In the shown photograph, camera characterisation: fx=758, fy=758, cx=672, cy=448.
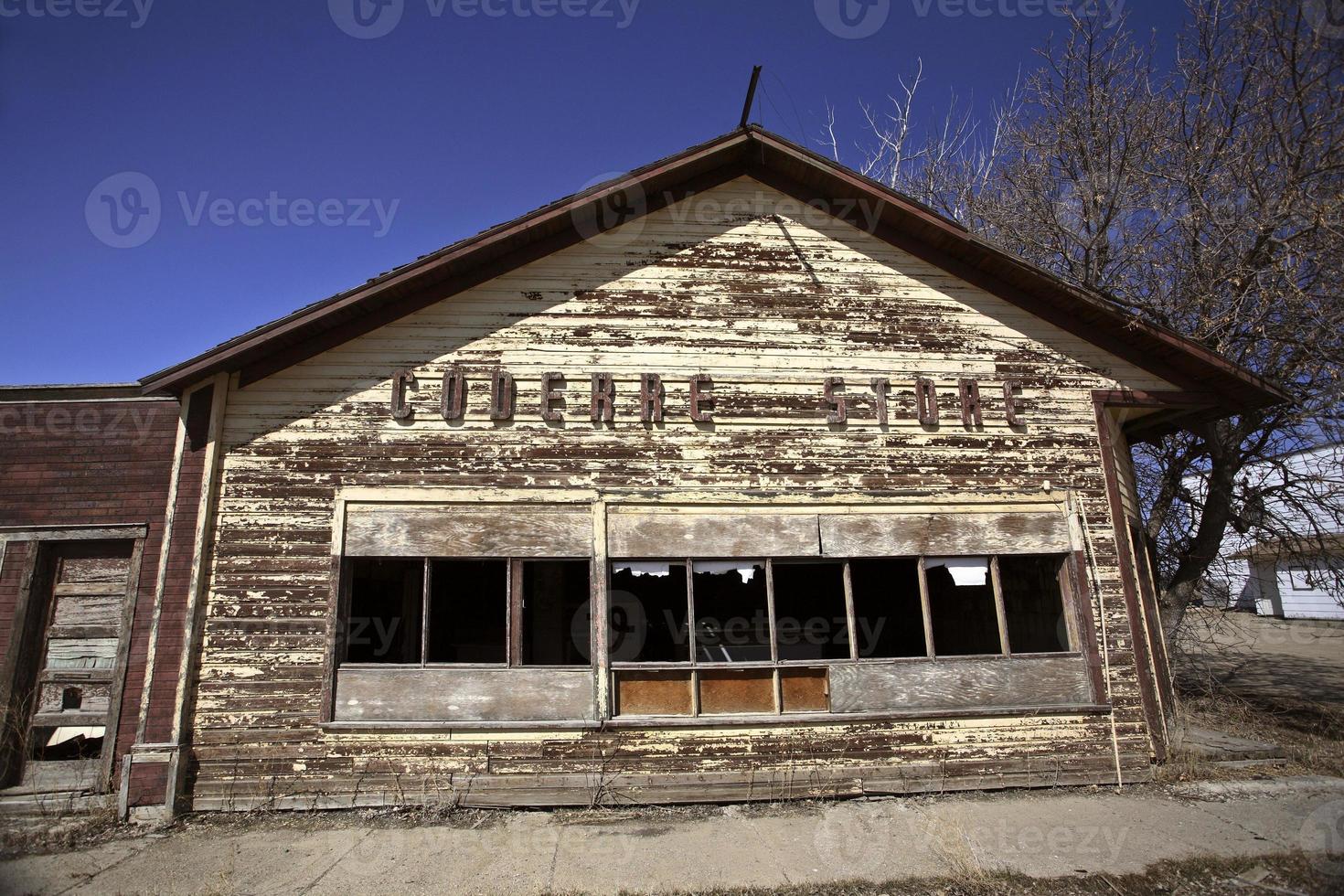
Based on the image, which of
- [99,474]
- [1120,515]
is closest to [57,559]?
[99,474]

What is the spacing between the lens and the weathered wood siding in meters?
7.73

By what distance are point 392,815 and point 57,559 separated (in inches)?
186

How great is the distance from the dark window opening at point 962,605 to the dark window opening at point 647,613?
2901 mm

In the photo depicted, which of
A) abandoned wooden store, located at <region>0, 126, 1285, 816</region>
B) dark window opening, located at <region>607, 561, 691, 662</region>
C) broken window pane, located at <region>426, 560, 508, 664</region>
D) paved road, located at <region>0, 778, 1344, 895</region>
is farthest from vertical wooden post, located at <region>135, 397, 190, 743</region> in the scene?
dark window opening, located at <region>607, 561, 691, 662</region>

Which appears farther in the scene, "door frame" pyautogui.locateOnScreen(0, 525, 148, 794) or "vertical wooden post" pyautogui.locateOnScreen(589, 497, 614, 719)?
"vertical wooden post" pyautogui.locateOnScreen(589, 497, 614, 719)

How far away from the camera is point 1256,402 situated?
30.5 ft

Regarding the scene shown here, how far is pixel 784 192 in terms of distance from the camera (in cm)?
954

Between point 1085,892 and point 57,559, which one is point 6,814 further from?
point 1085,892

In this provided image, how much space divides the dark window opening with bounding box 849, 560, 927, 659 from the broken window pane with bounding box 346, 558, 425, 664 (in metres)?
5.72

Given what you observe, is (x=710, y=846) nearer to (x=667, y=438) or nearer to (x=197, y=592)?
(x=667, y=438)

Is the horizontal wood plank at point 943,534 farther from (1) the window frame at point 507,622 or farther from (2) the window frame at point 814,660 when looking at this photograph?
(1) the window frame at point 507,622

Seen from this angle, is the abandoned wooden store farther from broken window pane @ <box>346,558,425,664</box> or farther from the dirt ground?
the dirt ground

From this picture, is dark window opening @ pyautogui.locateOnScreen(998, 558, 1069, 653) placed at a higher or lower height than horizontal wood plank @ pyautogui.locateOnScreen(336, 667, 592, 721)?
higher

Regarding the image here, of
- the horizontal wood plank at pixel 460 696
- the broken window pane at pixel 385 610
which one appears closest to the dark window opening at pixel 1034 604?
the horizontal wood plank at pixel 460 696
